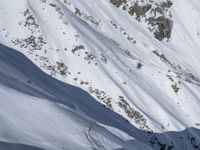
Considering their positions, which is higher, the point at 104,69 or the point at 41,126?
the point at 104,69

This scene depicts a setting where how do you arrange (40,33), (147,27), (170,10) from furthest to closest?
(170,10), (147,27), (40,33)

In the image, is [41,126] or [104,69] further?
[104,69]

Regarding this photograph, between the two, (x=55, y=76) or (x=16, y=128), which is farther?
(x=55, y=76)

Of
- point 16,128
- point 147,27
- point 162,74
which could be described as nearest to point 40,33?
point 162,74

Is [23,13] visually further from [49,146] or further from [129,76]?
[49,146]

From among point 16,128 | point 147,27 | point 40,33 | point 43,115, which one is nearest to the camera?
point 16,128

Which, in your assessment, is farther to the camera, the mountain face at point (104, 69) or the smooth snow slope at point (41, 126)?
the mountain face at point (104, 69)

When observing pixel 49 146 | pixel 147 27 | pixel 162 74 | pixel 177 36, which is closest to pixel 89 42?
pixel 162 74

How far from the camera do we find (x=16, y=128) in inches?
352

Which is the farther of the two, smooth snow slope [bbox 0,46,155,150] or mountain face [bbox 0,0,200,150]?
mountain face [bbox 0,0,200,150]

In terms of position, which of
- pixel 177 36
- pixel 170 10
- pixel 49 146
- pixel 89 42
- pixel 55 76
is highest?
pixel 170 10

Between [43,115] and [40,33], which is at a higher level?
[40,33]

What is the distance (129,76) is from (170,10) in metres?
24.8

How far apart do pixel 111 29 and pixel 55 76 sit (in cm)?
1481
